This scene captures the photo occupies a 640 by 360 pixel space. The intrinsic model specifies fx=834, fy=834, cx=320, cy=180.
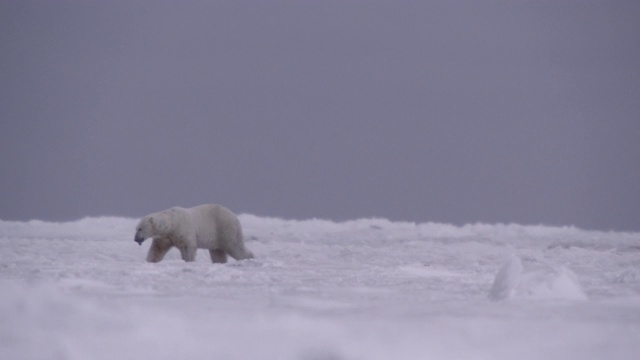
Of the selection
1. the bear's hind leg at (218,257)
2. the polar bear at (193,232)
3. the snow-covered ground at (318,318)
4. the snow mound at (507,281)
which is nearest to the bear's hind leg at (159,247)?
the polar bear at (193,232)

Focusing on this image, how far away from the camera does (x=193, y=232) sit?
871 centimetres

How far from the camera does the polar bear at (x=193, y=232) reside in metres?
8.52

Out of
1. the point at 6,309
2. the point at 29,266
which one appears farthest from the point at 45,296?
the point at 29,266

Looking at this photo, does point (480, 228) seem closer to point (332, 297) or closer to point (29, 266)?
point (29, 266)

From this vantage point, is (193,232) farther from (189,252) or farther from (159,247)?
(159,247)

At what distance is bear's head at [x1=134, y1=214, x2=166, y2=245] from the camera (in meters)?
8.41

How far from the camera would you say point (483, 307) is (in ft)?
9.42

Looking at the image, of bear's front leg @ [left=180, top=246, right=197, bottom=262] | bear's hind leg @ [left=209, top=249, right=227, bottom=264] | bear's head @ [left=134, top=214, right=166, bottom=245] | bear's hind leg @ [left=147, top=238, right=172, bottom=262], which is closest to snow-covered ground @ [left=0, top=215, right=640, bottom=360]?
bear's head @ [left=134, top=214, right=166, bottom=245]

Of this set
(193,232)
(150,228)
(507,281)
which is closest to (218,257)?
(193,232)

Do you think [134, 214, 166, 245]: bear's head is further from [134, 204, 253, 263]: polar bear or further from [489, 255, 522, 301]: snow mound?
[489, 255, 522, 301]: snow mound

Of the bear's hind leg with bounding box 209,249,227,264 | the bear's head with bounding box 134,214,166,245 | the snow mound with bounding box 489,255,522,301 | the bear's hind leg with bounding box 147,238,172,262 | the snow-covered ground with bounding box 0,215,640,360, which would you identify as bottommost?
the snow-covered ground with bounding box 0,215,640,360

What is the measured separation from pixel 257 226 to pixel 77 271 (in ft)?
34.3

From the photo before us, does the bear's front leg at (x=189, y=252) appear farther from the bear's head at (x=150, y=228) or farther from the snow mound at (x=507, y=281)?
the snow mound at (x=507, y=281)

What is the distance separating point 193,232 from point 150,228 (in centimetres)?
48
